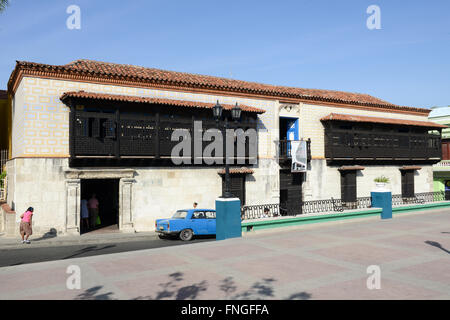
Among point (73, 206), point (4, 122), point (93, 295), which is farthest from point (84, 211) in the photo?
point (93, 295)

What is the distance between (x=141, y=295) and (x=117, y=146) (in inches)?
426

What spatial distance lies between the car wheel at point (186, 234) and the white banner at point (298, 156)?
879 cm

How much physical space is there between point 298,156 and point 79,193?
12.6 m

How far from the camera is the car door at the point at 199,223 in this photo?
16.0 meters

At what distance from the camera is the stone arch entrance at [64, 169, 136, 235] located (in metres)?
16.4

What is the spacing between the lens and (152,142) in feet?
59.1

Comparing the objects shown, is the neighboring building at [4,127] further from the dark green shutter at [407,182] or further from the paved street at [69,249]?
the dark green shutter at [407,182]

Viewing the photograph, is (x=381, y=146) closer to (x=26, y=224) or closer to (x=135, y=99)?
(x=135, y=99)

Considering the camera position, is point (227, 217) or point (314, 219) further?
point (314, 219)

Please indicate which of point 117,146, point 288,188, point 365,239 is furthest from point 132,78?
point 365,239

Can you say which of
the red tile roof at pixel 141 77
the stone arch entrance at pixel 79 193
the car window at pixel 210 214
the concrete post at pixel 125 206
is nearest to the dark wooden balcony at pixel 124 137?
the stone arch entrance at pixel 79 193
